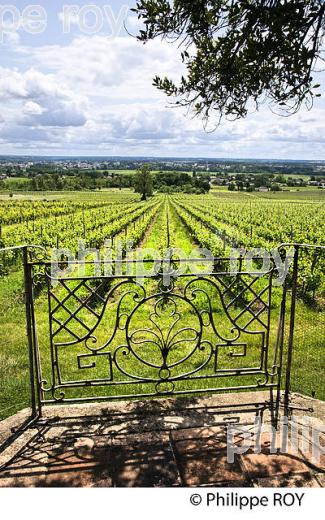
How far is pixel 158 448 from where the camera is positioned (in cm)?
284

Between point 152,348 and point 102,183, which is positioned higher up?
Result: point 152,348

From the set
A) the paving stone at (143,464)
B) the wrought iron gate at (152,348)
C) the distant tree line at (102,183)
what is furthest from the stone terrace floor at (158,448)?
the distant tree line at (102,183)

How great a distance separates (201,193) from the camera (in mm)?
92250

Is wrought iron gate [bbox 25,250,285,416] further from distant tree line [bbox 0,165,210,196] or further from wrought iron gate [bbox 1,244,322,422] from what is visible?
distant tree line [bbox 0,165,210,196]

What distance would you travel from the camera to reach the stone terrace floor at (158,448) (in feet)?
8.30

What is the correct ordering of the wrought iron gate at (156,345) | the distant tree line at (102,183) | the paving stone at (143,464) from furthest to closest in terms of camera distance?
the distant tree line at (102,183), the wrought iron gate at (156,345), the paving stone at (143,464)

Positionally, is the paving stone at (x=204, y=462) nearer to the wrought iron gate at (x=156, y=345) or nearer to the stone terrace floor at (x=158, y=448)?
the stone terrace floor at (x=158, y=448)

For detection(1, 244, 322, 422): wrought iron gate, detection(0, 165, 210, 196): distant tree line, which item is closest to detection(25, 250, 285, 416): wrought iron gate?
detection(1, 244, 322, 422): wrought iron gate

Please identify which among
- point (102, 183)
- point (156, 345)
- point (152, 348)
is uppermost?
point (156, 345)

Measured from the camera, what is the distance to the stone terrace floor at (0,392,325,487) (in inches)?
99.6

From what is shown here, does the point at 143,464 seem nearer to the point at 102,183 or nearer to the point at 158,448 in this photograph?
the point at 158,448

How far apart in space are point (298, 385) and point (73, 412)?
2.50 meters

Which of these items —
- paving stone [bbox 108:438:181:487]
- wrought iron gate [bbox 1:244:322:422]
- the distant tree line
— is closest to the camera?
paving stone [bbox 108:438:181:487]

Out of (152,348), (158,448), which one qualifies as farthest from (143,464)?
(152,348)
